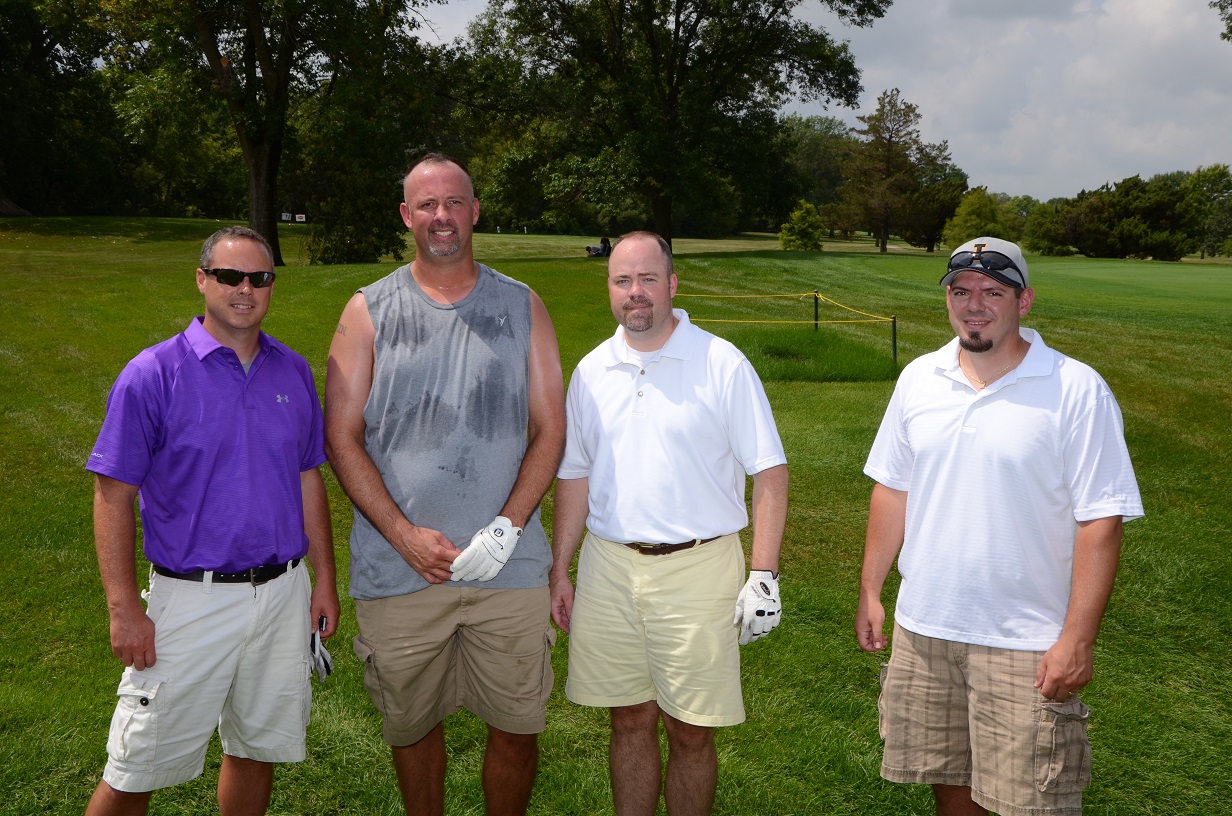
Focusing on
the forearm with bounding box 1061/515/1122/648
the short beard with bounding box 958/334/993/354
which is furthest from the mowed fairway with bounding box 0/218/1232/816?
the short beard with bounding box 958/334/993/354

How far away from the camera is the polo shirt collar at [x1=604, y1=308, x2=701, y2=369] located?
3.48 m

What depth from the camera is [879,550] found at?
3512 millimetres

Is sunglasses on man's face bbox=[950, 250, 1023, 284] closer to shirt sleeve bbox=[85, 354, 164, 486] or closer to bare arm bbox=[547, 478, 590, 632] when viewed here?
bare arm bbox=[547, 478, 590, 632]

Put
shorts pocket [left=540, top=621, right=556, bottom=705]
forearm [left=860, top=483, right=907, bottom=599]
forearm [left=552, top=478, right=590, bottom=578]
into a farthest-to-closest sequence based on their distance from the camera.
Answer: forearm [left=552, top=478, right=590, bottom=578] → shorts pocket [left=540, top=621, right=556, bottom=705] → forearm [left=860, top=483, right=907, bottom=599]

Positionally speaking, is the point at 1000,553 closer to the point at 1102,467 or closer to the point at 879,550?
the point at 1102,467

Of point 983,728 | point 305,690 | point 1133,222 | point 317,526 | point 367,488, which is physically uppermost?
point 1133,222

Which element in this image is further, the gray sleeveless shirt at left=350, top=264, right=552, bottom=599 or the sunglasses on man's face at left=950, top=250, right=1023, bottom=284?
the gray sleeveless shirt at left=350, top=264, right=552, bottom=599

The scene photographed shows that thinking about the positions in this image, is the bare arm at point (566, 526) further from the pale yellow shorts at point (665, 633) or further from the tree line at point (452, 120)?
the tree line at point (452, 120)

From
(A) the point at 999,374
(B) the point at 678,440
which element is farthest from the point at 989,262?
(B) the point at 678,440

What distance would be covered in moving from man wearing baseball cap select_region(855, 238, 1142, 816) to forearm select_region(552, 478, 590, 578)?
49.0 inches

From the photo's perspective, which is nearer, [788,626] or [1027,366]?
[1027,366]

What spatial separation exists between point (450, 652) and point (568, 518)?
2.27ft

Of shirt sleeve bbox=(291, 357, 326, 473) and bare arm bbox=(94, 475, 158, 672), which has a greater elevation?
shirt sleeve bbox=(291, 357, 326, 473)

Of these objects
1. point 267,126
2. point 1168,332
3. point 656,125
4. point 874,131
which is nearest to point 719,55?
point 656,125
